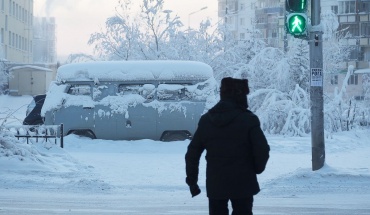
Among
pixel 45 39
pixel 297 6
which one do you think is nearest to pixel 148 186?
pixel 297 6

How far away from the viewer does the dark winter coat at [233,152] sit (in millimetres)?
5931

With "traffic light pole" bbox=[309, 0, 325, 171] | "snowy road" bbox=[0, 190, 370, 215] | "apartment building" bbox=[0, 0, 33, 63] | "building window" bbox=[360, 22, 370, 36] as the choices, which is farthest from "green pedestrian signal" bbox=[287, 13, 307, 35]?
"building window" bbox=[360, 22, 370, 36]

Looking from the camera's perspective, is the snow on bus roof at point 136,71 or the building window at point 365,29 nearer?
the snow on bus roof at point 136,71

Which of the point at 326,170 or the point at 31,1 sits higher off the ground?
the point at 31,1

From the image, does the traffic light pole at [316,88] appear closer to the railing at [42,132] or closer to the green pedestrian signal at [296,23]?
the green pedestrian signal at [296,23]

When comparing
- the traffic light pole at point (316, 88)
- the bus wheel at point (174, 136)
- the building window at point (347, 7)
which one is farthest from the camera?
the building window at point (347, 7)

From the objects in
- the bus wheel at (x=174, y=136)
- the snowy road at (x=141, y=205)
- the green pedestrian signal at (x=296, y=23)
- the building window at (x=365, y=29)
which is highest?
the building window at (x=365, y=29)

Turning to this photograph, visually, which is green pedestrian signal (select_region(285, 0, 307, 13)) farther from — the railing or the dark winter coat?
the railing

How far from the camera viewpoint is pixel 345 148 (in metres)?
21.6

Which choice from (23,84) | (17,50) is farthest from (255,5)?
(23,84)

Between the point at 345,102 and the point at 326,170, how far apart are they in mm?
15352

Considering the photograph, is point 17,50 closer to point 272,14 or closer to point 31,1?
point 31,1

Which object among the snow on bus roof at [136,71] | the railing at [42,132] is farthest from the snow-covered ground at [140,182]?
the snow on bus roof at [136,71]

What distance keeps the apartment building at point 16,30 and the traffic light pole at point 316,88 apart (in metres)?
Result: 61.1
